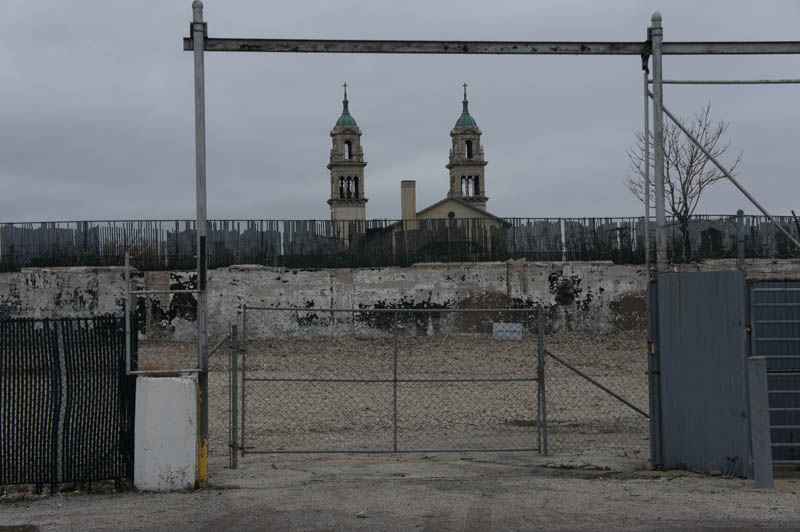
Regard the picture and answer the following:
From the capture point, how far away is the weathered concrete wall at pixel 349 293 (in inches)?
1038

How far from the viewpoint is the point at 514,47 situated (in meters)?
11.4

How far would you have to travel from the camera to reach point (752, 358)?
948cm

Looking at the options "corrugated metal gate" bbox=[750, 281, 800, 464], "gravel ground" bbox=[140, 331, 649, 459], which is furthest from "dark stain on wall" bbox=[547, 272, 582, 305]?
"corrugated metal gate" bbox=[750, 281, 800, 464]

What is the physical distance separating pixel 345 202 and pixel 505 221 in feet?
198

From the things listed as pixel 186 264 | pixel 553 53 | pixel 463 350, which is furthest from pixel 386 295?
pixel 553 53

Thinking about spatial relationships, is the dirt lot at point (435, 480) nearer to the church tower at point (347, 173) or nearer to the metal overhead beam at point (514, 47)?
the metal overhead beam at point (514, 47)

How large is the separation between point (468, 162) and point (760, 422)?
8255cm

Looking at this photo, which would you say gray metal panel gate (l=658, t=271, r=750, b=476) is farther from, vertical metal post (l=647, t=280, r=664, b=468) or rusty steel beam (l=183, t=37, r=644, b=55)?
rusty steel beam (l=183, t=37, r=644, b=55)

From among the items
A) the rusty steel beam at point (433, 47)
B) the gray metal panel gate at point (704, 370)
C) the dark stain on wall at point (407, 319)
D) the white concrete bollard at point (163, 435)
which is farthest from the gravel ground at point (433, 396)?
the rusty steel beam at point (433, 47)

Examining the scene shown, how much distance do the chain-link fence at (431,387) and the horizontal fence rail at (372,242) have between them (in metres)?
2.13

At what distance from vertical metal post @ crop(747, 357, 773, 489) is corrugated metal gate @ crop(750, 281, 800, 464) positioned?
737mm

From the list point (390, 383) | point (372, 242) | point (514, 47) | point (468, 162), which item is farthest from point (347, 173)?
point (514, 47)

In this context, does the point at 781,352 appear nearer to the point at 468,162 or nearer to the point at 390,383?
the point at 390,383

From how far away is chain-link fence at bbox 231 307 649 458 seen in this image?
44.5ft
